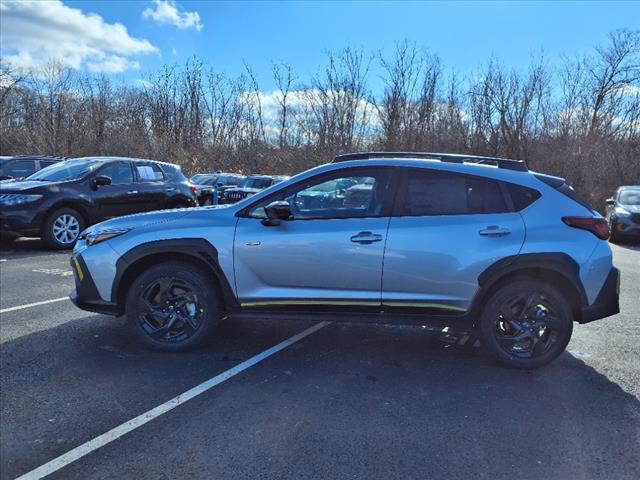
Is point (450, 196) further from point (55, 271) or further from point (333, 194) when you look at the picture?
point (55, 271)

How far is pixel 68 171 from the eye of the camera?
33.9ft

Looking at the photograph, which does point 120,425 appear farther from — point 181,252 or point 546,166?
point 546,166

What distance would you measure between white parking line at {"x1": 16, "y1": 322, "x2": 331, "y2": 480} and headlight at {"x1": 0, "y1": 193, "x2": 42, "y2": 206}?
22.9 feet

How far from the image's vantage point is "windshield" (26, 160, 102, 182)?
10164mm

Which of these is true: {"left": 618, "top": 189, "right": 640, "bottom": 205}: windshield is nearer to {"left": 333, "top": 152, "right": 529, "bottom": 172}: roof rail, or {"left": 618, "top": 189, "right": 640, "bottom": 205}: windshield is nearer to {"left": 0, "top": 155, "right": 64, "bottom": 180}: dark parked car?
{"left": 333, "top": 152, "right": 529, "bottom": 172}: roof rail

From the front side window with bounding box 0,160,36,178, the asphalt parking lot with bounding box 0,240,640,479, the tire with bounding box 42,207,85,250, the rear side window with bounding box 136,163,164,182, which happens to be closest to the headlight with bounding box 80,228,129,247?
the asphalt parking lot with bounding box 0,240,640,479

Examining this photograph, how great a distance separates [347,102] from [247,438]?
35.0m

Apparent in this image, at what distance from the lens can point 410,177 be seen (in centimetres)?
443

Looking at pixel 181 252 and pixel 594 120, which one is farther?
pixel 594 120

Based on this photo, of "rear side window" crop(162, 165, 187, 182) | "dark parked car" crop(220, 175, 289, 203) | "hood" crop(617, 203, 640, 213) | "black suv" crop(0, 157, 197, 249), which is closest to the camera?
"black suv" crop(0, 157, 197, 249)

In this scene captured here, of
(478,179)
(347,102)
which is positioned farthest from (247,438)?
(347,102)

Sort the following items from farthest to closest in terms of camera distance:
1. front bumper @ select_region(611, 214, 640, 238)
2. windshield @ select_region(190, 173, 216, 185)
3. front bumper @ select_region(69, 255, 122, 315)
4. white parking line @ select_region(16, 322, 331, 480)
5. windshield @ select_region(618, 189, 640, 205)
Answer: windshield @ select_region(190, 173, 216, 185), windshield @ select_region(618, 189, 640, 205), front bumper @ select_region(611, 214, 640, 238), front bumper @ select_region(69, 255, 122, 315), white parking line @ select_region(16, 322, 331, 480)

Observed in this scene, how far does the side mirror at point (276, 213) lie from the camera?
4.33 m

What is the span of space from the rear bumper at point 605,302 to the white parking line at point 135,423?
2.61 metres
